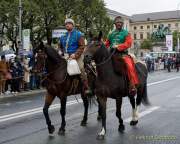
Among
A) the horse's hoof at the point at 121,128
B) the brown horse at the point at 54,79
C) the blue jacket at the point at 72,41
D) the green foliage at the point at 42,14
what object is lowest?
the horse's hoof at the point at 121,128

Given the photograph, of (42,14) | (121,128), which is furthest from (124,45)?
(42,14)

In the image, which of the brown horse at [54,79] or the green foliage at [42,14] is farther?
the green foliage at [42,14]

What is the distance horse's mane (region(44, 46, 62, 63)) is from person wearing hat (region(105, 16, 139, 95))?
1239 mm

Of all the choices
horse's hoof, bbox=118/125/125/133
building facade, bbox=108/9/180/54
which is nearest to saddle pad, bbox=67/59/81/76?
horse's hoof, bbox=118/125/125/133

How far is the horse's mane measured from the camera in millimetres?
9602

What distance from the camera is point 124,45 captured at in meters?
10.1

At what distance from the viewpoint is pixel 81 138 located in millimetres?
9266

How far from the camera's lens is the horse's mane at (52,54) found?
31.5 ft

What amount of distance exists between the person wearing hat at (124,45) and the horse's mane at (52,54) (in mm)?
1239

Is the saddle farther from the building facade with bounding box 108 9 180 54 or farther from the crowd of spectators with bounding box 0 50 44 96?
the building facade with bounding box 108 9 180 54

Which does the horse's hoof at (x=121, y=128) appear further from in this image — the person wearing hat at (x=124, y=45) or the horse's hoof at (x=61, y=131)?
the horse's hoof at (x=61, y=131)

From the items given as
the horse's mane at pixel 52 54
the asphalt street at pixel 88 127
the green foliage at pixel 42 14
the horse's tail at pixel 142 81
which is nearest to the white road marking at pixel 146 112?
the asphalt street at pixel 88 127

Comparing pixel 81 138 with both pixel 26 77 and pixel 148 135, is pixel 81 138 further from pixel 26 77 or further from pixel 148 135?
pixel 26 77

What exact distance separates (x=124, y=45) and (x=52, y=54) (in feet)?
5.44
